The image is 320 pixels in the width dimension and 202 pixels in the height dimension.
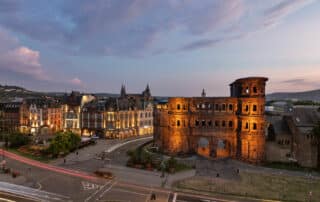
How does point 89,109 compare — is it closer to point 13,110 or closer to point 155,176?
point 13,110

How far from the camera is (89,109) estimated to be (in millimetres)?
99875

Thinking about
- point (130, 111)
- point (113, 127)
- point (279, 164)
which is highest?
point (130, 111)

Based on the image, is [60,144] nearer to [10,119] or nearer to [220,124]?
[220,124]

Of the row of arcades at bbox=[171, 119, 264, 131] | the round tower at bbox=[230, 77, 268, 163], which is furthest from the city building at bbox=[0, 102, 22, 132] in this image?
the round tower at bbox=[230, 77, 268, 163]

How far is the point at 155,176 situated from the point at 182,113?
24295mm

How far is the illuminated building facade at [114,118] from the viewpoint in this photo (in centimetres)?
9612

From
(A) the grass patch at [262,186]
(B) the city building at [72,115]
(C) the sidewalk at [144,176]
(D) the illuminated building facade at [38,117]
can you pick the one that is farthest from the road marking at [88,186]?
(D) the illuminated building facade at [38,117]

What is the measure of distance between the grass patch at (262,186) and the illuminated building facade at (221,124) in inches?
480

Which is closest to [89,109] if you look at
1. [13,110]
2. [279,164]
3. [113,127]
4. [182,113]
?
[113,127]

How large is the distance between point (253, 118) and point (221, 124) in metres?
9.01

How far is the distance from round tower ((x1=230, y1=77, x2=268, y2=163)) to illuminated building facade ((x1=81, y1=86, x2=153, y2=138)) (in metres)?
51.0

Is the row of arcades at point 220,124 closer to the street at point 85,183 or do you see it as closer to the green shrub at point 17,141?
the street at point 85,183

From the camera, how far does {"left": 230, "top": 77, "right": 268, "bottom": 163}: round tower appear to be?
61938 millimetres

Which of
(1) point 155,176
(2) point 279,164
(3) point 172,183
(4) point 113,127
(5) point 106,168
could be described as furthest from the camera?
(4) point 113,127
